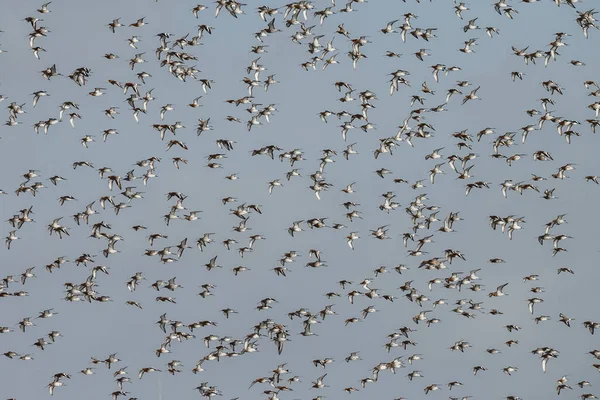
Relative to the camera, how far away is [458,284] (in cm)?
14425

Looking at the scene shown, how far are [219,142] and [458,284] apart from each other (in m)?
24.8

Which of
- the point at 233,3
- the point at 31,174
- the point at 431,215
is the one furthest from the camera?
the point at 431,215

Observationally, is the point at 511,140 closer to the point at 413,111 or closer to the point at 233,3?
the point at 413,111

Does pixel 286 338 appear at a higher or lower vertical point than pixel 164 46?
lower

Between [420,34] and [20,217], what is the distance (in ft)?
129

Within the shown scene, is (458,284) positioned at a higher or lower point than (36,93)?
lower

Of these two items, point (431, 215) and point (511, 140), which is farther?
point (431, 215)

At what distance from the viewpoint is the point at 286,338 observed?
146375 millimetres

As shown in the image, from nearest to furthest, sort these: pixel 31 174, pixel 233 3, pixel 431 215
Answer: pixel 233 3 < pixel 31 174 < pixel 431 215

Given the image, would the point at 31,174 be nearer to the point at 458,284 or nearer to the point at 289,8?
the point at 289,8

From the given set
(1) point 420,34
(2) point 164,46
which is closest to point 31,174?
(2) point 164,46

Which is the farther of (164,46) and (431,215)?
(431,215)

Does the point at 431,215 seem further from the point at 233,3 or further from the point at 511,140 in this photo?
the point at 233,3

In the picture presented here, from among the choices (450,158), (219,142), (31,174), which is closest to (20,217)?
(31,174)
